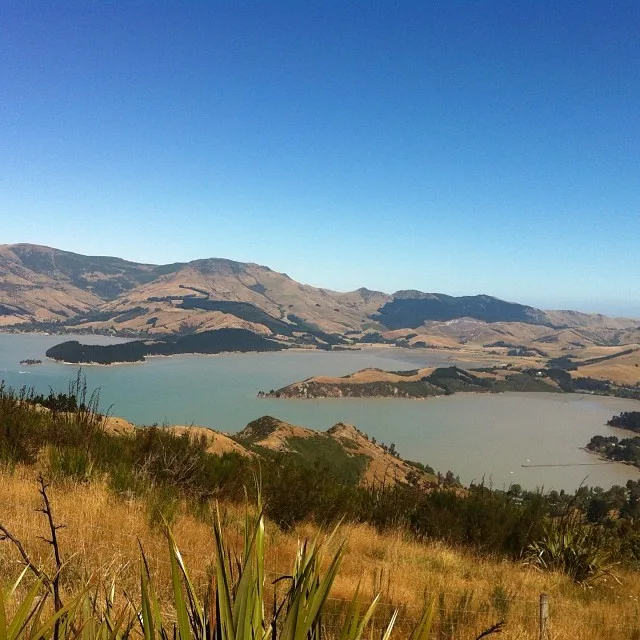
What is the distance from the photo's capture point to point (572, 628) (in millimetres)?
3350

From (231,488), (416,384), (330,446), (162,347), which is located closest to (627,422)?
(416,384)

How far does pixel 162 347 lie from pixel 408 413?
95976 mm

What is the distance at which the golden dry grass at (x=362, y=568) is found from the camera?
304 cm

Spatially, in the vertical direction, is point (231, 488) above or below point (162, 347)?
above

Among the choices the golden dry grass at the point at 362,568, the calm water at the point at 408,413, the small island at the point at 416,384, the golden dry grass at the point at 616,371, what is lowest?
the calm water at the point at 408,413

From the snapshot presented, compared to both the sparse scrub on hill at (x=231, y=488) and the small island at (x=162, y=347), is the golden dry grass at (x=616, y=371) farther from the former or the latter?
the sparse scrub on hill at (x=231, y=488)

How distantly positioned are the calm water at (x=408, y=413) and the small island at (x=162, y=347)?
512 centimetres

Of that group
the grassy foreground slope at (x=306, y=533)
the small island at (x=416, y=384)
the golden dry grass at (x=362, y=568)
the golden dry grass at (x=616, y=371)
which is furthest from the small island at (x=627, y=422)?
the golden dry grass at (x=362, y=568)

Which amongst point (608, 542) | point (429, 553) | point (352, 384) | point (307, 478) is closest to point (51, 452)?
point (307, 478)

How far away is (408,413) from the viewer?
3844 inches

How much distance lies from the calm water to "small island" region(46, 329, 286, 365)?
16.8 ft

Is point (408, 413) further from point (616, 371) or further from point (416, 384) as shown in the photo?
point (616, 371)

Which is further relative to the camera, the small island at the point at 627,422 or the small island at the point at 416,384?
the small island at the point at 416,384

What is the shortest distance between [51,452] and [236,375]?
419 feet
